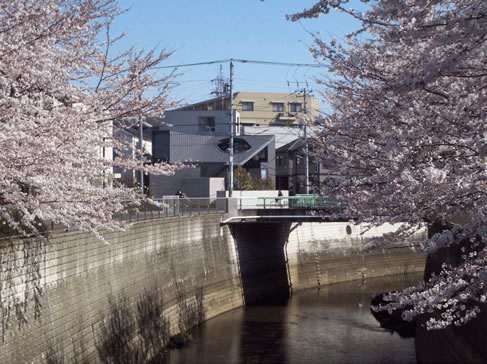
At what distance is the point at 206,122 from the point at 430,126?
1742 inches

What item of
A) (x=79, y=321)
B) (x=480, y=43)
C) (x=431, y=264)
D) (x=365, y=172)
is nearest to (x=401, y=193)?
(x=480, y=43)

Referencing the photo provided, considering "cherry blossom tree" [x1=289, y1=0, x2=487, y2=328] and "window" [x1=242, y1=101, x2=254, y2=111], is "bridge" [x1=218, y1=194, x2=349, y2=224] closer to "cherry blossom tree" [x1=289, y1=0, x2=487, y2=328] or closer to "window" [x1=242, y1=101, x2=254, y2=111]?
"cherry blossom tree" [x1=289, y1=0, x2=487, y2=328]

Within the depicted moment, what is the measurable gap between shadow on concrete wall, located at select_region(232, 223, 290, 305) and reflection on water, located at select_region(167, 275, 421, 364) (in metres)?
1.15

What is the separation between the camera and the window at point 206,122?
1978 inches

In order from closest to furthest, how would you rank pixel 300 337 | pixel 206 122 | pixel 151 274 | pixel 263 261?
pixel 151 274 < pixel 300 337 < pixel 263 261 < pixel 206 122

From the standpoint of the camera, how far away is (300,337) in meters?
21.4

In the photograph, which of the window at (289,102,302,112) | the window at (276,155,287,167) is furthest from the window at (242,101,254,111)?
the window at (276,155,287,167)

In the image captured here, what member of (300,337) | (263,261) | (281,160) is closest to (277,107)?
(281,160)

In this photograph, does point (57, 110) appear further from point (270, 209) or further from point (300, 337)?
point (270, 209)

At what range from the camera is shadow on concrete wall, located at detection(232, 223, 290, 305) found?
28516 mm

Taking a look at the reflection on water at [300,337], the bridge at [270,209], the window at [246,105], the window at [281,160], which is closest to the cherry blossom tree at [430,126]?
the reflection on water at [300,337]

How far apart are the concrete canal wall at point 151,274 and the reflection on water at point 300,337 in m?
1.23

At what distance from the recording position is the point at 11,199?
8773 mm

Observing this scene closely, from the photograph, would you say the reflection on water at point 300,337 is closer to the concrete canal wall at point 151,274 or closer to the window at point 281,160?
the concrete canal wall at point 151,274
